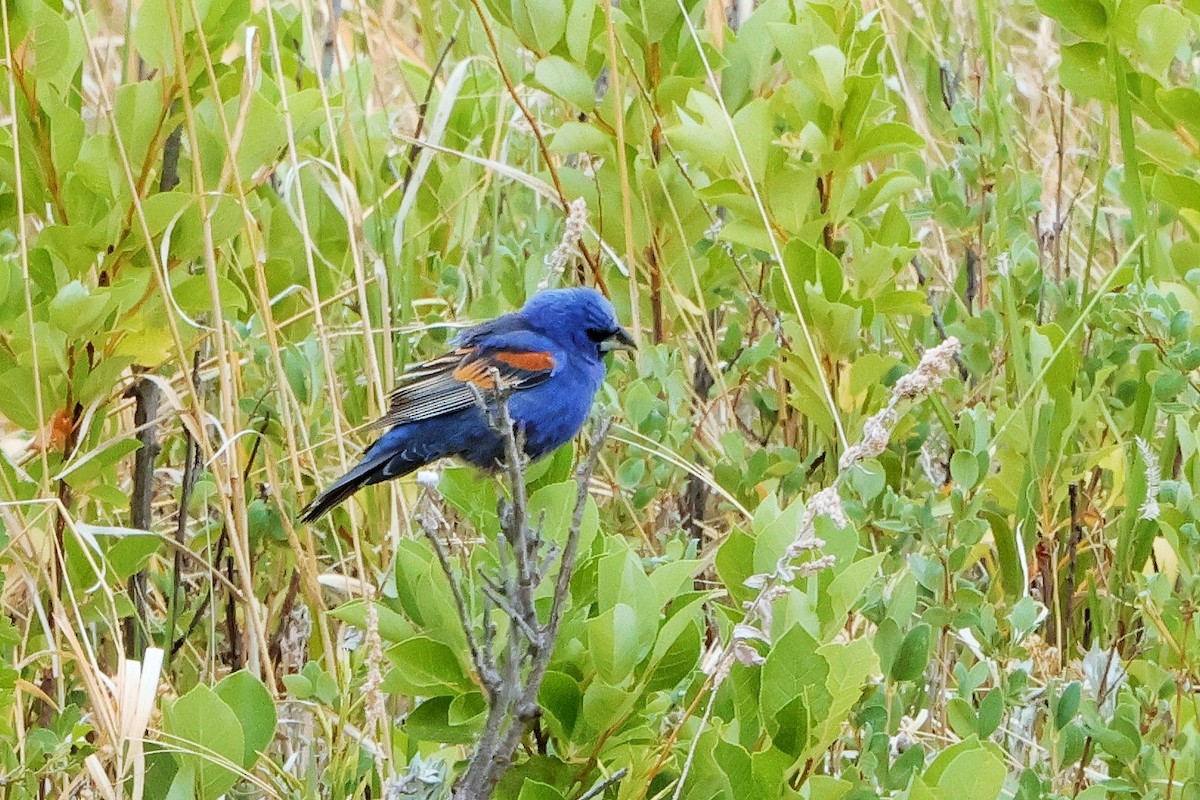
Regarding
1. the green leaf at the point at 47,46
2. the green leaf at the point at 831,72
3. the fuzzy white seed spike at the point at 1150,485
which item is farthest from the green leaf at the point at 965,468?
the green leaf at the point at 47,46

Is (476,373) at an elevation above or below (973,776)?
Result: below

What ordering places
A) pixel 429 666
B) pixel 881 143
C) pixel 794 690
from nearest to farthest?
pixel 794 690 → pixel 429 666 → pixel 881 143

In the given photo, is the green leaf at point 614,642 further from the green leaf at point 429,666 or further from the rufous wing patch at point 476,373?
the rufous wing patch at point 476,373

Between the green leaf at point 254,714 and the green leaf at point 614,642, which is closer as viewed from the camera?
the green leaf at point 614,642

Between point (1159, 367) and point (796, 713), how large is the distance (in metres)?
1.22

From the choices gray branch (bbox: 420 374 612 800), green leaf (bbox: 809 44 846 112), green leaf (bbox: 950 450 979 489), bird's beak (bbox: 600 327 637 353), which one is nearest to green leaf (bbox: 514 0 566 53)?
green leaf (bbox: 809 44 846 112)

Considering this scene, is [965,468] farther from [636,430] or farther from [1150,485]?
[636,430]

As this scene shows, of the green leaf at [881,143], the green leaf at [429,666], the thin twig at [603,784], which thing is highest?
the green leaf at [881,143]

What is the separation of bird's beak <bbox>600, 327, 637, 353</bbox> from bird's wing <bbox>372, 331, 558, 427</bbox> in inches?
4.8

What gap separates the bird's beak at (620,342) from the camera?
3.14 m

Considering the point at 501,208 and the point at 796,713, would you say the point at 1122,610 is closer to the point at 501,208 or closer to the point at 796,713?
the point at 796,713

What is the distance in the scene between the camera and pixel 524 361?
10.9ft

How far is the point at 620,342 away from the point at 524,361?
0.23 metres

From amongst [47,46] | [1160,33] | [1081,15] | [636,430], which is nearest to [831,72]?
[1081,15]
